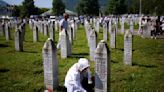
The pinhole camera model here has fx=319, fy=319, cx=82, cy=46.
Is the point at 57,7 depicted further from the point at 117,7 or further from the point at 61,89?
the point at 61,89

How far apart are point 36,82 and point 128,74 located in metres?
3.79

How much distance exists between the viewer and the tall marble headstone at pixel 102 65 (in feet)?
30.8

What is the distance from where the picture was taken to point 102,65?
9.48 metres

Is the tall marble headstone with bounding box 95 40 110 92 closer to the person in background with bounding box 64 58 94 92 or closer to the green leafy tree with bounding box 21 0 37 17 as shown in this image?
the person in background with bounding box 64 58 94 92

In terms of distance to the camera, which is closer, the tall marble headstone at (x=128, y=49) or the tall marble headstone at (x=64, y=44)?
the tall marble headstone at (x=128, y=49)

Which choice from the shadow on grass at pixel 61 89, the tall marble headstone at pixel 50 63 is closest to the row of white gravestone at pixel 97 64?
the tall marble headstone at pixel 50 63

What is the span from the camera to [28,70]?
1459 cm

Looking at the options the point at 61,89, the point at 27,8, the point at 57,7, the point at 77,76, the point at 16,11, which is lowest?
the point at 61,89

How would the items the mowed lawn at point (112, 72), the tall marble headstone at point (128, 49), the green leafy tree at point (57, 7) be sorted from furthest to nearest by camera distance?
the green leafy tree at point (57, 7), the tall marble headstone at point (128, 49), the mowed lawn at point (112, 72)

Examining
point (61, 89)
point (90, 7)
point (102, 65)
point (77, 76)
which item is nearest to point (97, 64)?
point (102, 65)

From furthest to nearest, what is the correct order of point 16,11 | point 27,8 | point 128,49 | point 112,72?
point 16,11, point 27,8, point 128,49, point 112,72

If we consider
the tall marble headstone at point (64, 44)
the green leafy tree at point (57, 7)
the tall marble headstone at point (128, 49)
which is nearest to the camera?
the tall marble headstone at point (128, 49)

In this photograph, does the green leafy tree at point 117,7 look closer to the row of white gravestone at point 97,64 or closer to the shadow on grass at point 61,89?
the row of white gravestone at point 97,64

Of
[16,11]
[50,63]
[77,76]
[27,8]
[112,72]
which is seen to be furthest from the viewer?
[16,11]
